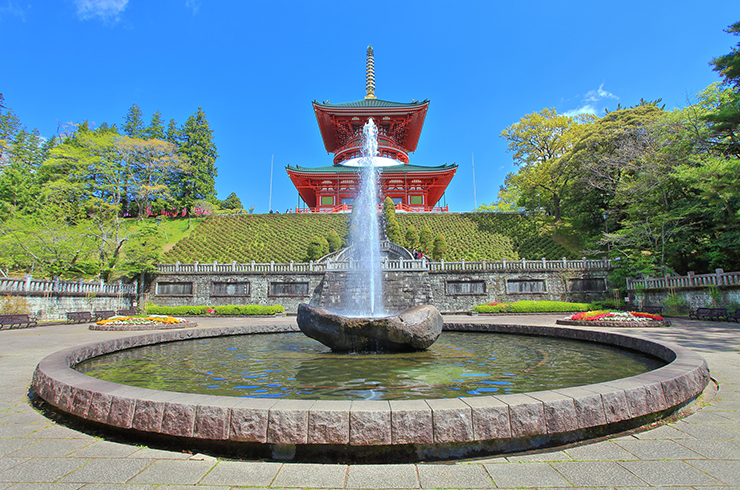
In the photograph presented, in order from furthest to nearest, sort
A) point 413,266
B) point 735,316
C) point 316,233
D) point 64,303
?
point 316,233 < point 413,266 < point 64,303 < point 735,316

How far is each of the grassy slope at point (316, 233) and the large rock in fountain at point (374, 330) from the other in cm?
2195

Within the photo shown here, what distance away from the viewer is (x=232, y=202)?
55.9 meters

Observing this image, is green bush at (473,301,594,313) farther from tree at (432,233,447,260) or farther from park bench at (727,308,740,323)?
tree at (432,233,447,260)

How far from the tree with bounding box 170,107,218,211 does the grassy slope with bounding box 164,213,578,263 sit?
5.41m

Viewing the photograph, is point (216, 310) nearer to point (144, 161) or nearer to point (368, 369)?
point (144, 161)

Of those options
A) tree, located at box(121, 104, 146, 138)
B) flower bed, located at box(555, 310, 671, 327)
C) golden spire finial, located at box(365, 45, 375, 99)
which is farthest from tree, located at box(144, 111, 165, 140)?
flower bed, located at box(555, 310, 671, 327)

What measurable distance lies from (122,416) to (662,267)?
25.5m

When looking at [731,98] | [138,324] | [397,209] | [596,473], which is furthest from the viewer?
[397,209]

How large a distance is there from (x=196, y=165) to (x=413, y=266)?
33.2 m

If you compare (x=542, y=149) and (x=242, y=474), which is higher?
(x=542, y=149)

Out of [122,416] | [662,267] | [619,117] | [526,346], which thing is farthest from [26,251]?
[619,117]

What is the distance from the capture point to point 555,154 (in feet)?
124

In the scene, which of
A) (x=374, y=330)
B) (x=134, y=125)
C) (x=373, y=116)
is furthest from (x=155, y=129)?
(x=374, y=330)

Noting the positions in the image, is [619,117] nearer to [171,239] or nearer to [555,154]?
[555,154]
